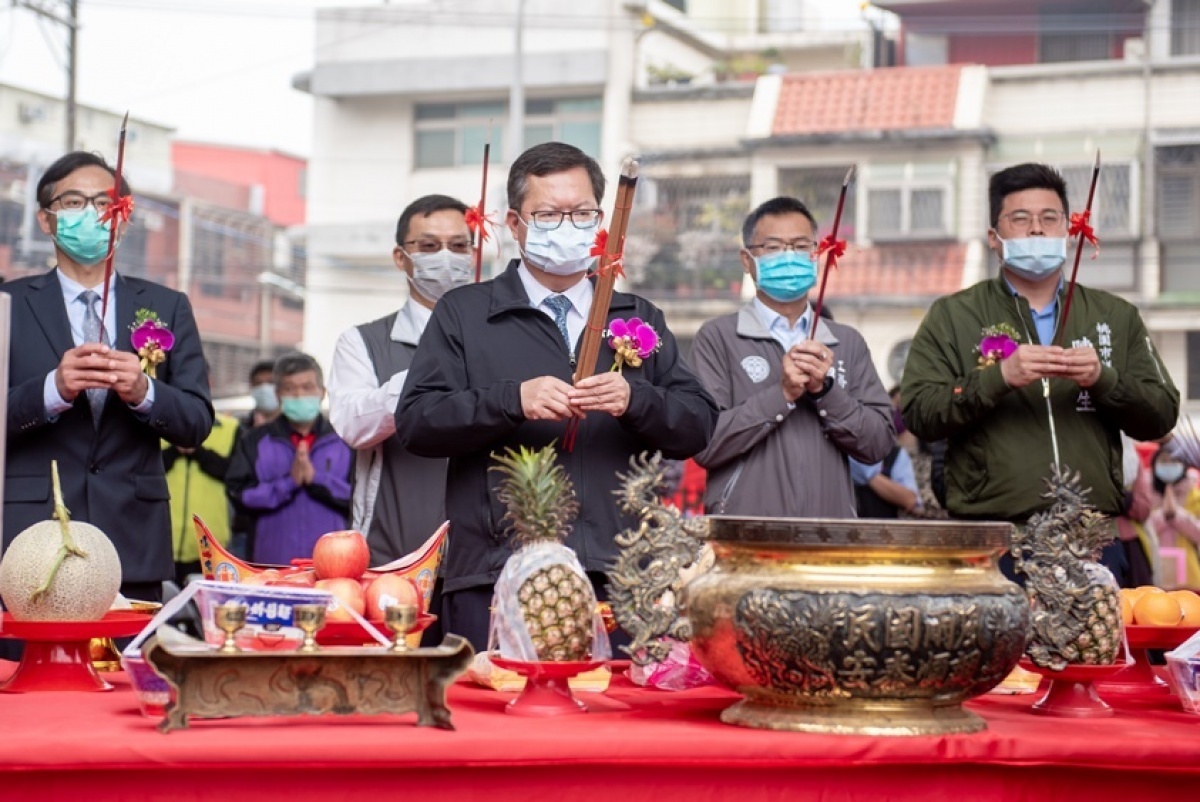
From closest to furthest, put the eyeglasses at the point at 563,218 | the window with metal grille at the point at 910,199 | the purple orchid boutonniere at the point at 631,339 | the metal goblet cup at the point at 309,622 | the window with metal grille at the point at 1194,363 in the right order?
the metal goblet cup at the point at 309,622 → the purple orchid boutonniere at the point at 631,339 → the eyeglasses at the point at 563,218 → the window with metal grille at the point at 1194,363 → the window with metal grille at the point at 910,199

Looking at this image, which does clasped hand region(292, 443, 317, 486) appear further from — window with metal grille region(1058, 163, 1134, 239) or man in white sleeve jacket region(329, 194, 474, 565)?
window with metal grille region(1058, 163, 1134, 239)

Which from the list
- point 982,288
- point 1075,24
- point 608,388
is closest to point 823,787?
point 608,388

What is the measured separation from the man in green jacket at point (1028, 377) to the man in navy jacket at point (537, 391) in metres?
0.80

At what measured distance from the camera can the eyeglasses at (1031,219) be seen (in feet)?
12.4

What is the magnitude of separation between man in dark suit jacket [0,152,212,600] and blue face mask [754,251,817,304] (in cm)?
131

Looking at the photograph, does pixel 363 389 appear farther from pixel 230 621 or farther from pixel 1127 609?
pixel 230 621

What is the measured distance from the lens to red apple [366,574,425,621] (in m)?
2.29

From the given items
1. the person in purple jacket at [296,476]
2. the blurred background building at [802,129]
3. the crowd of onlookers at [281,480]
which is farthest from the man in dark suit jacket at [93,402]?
the blurred background building at [802,129]

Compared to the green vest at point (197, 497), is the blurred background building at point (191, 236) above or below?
above

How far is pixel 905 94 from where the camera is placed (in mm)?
19672

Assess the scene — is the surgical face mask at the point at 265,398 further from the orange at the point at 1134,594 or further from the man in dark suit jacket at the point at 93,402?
the orange at the point at 1134,594

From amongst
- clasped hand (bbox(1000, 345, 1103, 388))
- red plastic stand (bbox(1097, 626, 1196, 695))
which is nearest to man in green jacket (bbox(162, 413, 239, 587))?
clasped hand (bbox(1000, 345, 1103, 388))

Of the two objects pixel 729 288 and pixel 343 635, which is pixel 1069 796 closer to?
pixel 343 635

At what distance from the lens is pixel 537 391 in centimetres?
276
